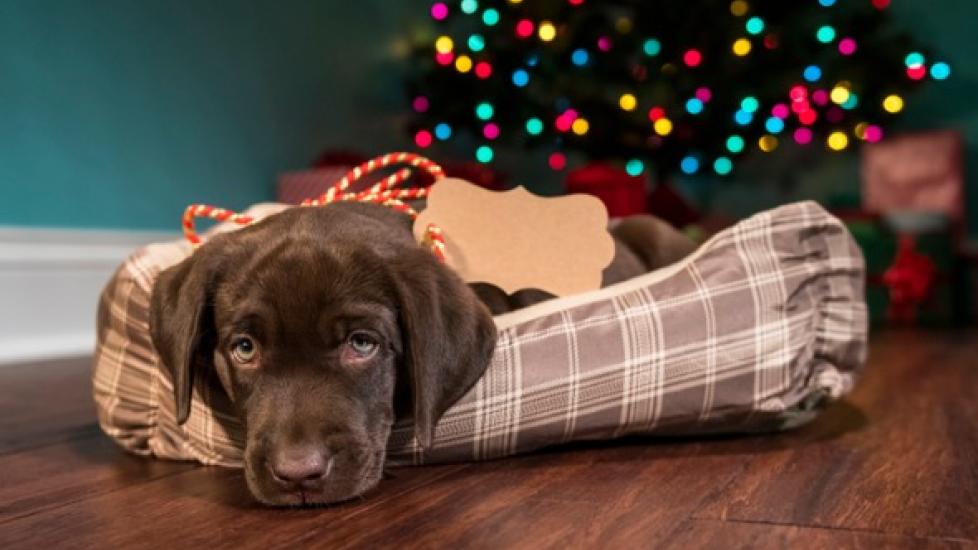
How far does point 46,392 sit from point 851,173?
5863 mm

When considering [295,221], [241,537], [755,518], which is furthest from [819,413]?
[241,537]

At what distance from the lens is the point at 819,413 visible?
2398 mm

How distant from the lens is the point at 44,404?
2908 millimetres

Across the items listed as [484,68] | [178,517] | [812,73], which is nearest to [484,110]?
[484,68]

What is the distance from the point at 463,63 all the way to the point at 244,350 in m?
4.88

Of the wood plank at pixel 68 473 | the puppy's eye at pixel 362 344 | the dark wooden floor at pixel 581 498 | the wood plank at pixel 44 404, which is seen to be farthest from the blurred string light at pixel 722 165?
the puppy's eye at pixel 362 344

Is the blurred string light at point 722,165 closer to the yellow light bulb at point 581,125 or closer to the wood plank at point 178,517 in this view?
the yellow light bulb at point 581,125

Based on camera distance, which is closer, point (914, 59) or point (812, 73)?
point (914, 59)

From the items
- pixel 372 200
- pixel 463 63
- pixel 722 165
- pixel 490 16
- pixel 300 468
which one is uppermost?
pixel 490 16

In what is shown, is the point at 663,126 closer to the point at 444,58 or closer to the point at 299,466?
the point at 444,58

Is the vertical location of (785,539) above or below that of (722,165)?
above

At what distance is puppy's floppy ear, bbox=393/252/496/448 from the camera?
1.68m

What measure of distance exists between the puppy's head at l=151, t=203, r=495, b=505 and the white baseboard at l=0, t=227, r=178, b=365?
267 centimetres

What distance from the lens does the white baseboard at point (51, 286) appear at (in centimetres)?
418
